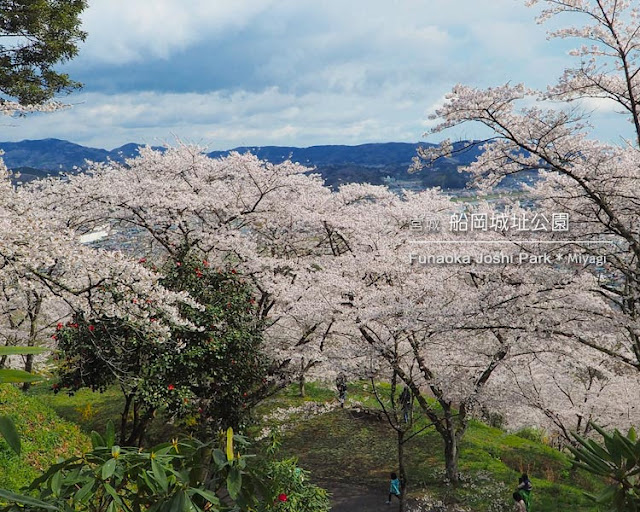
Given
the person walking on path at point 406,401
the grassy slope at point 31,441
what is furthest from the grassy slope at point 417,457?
the grassy slope at point 31,441

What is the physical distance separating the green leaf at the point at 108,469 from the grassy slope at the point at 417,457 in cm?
1272

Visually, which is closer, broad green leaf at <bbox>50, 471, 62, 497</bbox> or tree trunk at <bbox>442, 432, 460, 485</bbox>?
broad green leaf at <bbox>50, 471, 62, 497</bbox>

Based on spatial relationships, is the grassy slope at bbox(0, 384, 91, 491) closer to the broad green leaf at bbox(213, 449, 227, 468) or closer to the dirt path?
the broad green leaf at bbox(213, 449, 227, 468)

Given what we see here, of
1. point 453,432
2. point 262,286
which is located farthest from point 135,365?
point 453,432

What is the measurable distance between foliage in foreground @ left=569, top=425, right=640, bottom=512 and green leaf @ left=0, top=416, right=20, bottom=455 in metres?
1.68

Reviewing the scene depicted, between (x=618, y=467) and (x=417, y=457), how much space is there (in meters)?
15.2

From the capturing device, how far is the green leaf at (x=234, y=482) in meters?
1.81

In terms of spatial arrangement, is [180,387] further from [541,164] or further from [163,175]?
[163,175]

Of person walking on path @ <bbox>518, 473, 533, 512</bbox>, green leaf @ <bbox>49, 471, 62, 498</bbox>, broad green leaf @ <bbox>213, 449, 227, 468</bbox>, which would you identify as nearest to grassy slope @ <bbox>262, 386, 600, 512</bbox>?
person walking on path @ <bbox>518, 473, 533, 512</bbox>

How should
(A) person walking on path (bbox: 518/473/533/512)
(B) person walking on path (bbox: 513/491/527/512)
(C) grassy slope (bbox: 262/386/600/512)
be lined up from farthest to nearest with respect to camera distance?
1. (C) grassy slope (bbox: 262/386/600/512)
2. (A) person walking on path (bbox: 518/473/533/512)
3. (B) person walking on path (bbox: 513/491/527/512)

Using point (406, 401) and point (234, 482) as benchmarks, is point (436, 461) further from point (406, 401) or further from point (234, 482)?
point (234, 482)

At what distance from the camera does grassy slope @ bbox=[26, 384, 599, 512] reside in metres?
13.2

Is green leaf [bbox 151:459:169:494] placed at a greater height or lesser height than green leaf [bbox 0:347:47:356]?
lesser

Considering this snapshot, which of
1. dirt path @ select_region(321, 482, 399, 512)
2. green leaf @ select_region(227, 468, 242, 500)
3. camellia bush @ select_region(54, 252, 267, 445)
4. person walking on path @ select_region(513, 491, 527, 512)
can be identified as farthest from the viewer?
dirt path @ select_region(321, 482, 399, 512)
